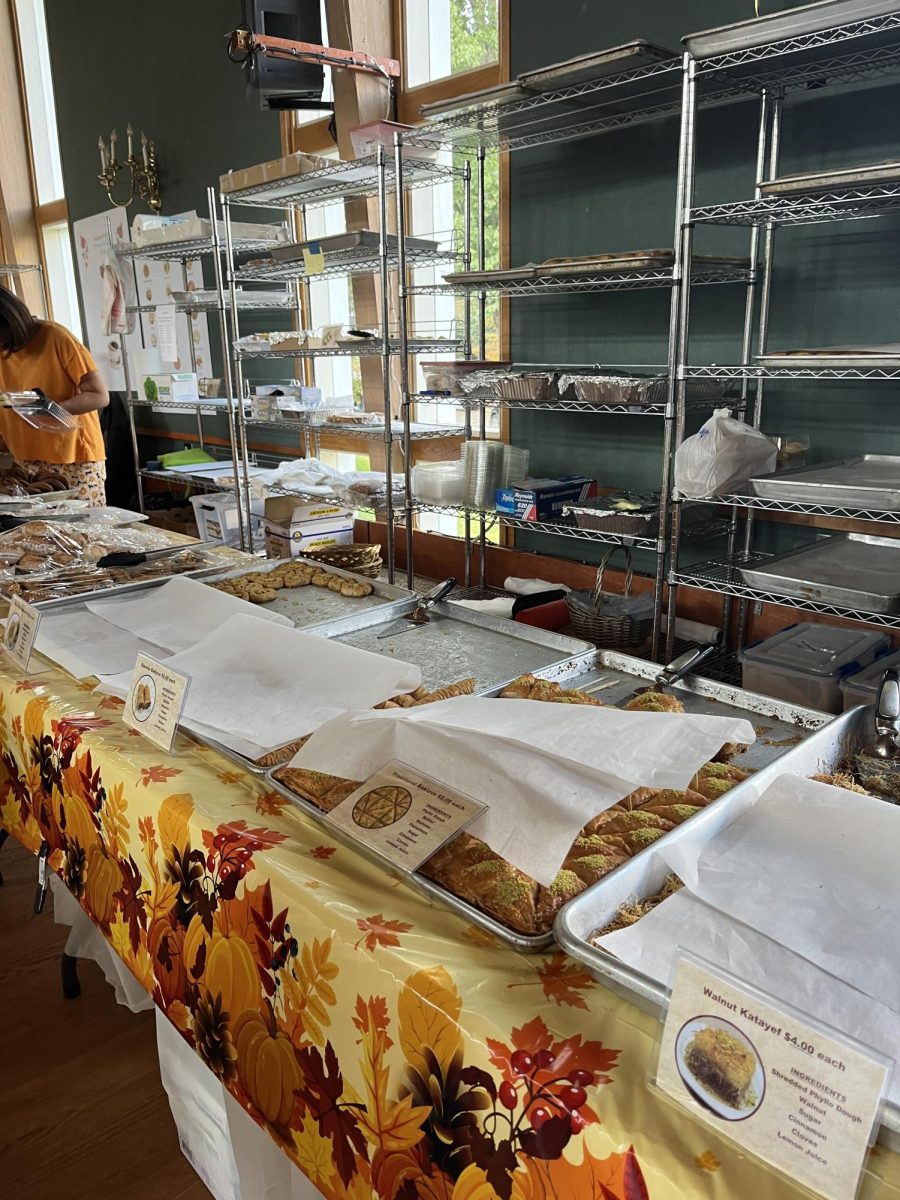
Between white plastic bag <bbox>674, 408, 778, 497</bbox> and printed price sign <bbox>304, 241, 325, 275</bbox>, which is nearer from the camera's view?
white plastic bag <bbox>674, 408, 778, 497</bbox>

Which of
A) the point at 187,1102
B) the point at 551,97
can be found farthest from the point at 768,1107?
the point at 551,97

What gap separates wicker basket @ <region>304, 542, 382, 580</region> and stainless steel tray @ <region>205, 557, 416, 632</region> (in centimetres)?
14

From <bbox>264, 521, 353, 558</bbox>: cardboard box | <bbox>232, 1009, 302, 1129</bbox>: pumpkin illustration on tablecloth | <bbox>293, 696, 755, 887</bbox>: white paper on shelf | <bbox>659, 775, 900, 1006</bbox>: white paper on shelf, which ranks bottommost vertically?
<bbox>232, 1009, 302, 1129</bbox>: pumpkin illustration on tablecloth

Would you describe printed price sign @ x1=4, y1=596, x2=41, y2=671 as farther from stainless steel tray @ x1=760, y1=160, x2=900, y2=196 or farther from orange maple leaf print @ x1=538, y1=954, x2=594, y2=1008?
stainless steel tray @ x1=760, y1=160, x2=900, y2=196

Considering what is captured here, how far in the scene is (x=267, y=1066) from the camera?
86 centimetres

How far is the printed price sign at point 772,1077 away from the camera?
1.56 ft

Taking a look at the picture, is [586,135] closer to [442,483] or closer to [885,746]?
[442,483]

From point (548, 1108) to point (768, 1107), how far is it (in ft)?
0.50

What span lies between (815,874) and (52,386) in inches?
117

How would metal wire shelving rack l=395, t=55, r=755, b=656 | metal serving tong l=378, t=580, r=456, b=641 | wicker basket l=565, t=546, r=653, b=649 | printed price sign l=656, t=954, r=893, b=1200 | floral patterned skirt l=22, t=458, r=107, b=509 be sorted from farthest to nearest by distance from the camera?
floral patterned skirt l=22, t=458, r=107, b=509 < wicker basket l=565, t=546, r=653, b=649 < metal wire shelving rack l=395, t=55, r=755, b=656 < metal serving tong l=378, t=580, r=456, b=641 < printed price sign l=656, t=954, r=893, b=1200

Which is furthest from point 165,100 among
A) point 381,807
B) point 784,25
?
point 381,807

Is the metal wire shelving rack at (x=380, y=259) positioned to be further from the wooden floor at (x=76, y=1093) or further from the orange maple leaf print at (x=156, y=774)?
the orange maple leaf print at (x=156, y=774)

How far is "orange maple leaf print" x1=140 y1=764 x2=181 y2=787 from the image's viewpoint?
3.45 ft

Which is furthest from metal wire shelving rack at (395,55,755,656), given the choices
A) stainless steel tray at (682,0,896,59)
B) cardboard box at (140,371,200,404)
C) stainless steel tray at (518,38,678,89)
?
cardboard box at (140,371,200,404)
